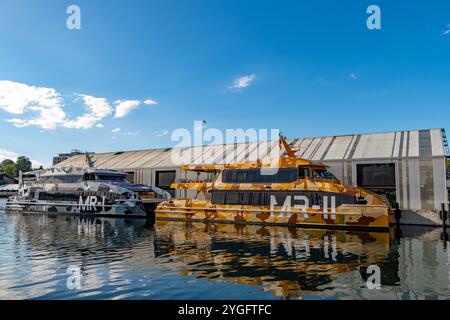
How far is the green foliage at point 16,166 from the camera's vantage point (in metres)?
126

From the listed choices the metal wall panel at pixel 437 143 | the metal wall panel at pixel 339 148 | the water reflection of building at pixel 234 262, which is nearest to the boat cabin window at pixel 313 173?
the water reflection of building at pixel 234 262

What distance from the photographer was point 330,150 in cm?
3322

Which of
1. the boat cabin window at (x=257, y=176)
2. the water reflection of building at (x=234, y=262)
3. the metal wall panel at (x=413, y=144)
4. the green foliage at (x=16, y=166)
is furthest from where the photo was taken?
the green foliage at (x=16, y=166)

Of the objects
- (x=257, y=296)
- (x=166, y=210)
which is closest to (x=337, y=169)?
(x=166, y=210)

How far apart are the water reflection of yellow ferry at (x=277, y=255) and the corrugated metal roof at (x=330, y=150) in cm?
851

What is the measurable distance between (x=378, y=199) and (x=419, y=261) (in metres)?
9.60

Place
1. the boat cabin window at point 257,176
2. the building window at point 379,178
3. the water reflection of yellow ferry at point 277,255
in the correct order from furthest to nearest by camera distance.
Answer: the building window at point 379,178, the boat cabin window at point 257,176, the water reflection of yellow ferry at point 277,255

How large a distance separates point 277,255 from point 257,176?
11.7 metres

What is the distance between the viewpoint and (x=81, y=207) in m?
32.4

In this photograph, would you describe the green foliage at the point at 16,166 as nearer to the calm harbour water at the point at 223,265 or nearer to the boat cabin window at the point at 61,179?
the boat cabin window at the point at 61,179

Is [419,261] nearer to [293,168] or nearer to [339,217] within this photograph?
[339,217]

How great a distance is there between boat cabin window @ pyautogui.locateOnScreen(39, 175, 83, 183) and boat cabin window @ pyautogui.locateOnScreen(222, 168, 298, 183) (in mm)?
16709

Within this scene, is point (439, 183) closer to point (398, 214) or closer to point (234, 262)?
point (398, 214)

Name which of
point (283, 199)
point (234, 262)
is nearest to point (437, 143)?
point (283, 199)
